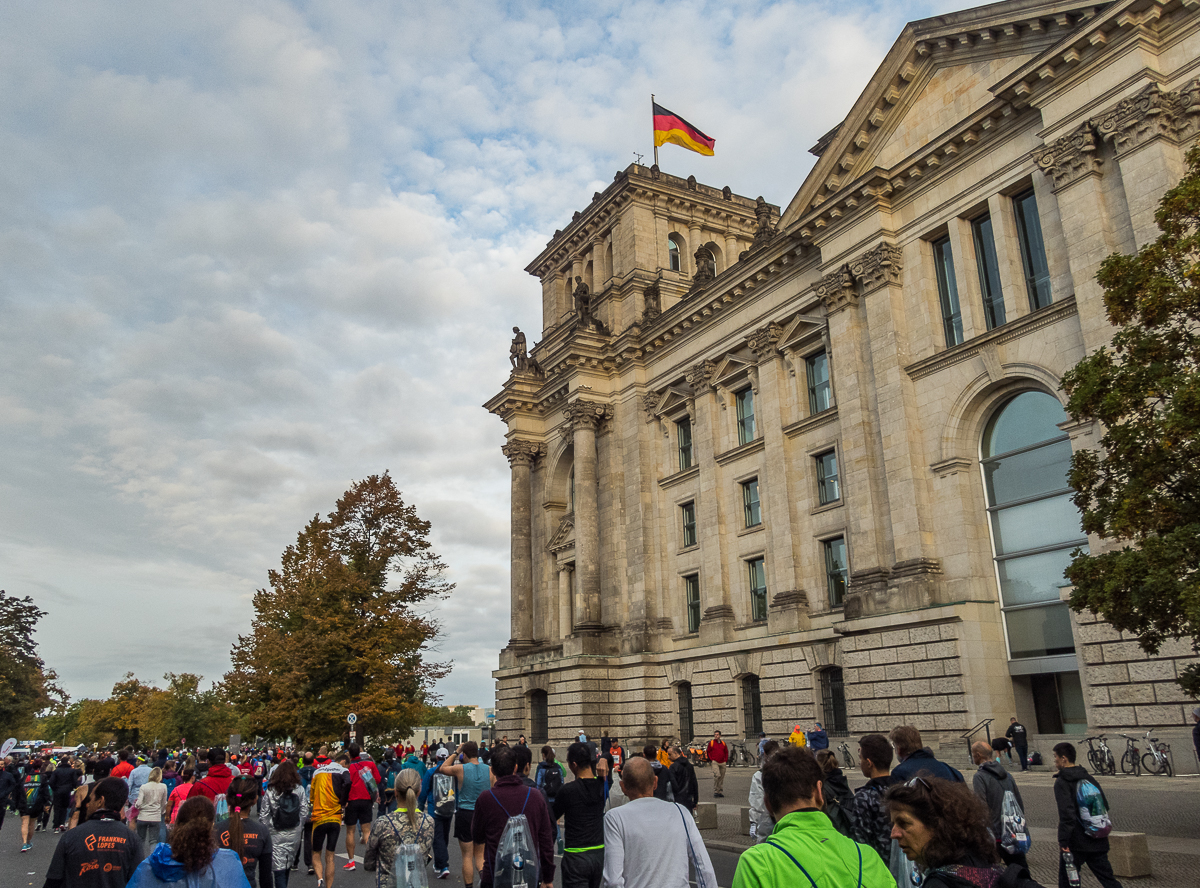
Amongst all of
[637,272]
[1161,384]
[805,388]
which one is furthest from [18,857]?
[637,272]

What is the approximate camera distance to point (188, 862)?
5781 mm

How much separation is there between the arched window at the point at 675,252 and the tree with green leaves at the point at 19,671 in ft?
186

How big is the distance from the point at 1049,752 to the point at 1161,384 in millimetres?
14253

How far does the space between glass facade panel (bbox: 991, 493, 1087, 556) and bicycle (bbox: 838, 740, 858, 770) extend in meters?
7.21

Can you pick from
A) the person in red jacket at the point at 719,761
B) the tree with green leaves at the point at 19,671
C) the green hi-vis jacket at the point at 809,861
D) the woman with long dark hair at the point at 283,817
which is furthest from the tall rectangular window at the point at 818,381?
the tree with green leaves at the point at 19,671

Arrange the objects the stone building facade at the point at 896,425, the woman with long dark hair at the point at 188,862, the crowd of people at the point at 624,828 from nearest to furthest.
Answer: the crowd of people at the point at 624,828 < the woman with long dark hair at the point at 188,862 < the stone building facade at the point at 896,425

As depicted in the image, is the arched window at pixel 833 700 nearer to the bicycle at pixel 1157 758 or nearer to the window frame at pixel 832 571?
the window frame at pixel 832 571

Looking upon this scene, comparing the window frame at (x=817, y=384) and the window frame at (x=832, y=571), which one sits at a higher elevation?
the window frame at (x=817, y=384)

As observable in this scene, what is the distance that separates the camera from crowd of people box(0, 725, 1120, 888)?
12.3 ft

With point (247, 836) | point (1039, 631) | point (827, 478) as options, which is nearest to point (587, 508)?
point (827, 478)

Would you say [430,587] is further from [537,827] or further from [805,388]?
[537,827]

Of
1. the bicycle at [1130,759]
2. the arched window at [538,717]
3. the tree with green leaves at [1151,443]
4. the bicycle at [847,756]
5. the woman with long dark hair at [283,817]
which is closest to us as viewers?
the woman with long dark hair at [283,817]

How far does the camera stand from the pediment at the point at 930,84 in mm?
25047

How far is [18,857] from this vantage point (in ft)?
60.0
